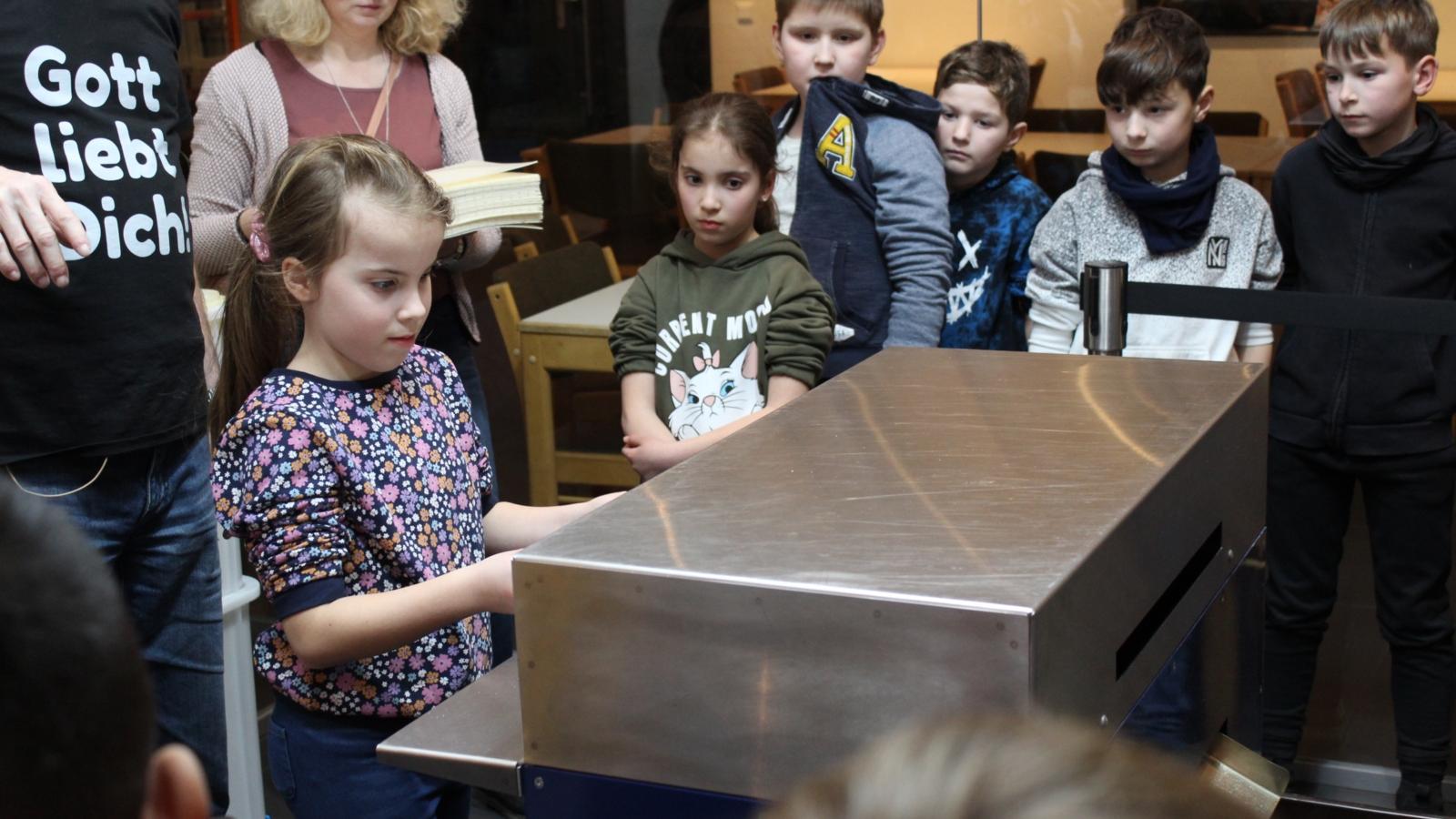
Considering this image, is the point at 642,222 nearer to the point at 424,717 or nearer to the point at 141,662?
the point at 424,717

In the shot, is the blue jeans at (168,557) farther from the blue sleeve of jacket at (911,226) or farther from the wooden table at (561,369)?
the wooden table at (561,369)

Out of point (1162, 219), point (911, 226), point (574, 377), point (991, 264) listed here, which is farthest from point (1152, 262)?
point (574, 377)

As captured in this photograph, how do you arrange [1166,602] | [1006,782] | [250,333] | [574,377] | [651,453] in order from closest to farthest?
[1006,782] → [1166,602] → [250,333] → [651,453] → [574,377]

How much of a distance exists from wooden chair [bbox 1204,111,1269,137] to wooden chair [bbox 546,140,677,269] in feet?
4.78

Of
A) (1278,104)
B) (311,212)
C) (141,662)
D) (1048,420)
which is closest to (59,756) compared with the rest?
(141,662)

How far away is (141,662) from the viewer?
25.1 inches

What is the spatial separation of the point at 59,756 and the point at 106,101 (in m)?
1.26

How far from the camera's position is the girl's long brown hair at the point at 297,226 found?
61.7 inches

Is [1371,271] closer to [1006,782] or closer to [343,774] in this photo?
[343,774]

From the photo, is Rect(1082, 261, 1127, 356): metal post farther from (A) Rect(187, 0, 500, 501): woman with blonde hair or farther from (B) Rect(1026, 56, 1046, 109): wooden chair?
(B) Rect(1026, 56, 1046, 109): wooden chair

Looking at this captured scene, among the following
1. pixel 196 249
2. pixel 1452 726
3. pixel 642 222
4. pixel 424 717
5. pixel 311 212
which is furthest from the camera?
pixel 642 222

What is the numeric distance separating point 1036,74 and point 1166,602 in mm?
2559

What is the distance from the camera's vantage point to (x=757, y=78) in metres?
3.98

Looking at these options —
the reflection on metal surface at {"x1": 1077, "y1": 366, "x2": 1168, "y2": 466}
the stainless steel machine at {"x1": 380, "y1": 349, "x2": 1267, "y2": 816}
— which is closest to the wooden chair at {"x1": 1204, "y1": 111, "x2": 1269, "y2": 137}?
the reflection on metal surface at {"x1": 1077, "y1": 366, "x2": 1168, "y2": 466}
